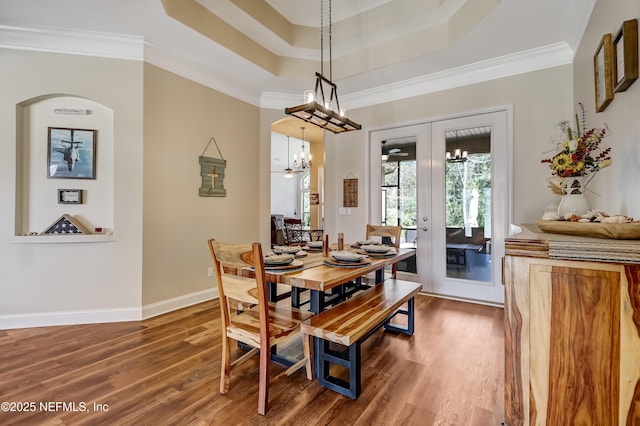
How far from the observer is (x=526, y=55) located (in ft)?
10.7

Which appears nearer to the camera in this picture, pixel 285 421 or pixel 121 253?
pixel 285 421

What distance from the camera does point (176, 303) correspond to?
11.2 feet

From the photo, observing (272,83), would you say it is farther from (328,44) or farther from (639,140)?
(639,140)

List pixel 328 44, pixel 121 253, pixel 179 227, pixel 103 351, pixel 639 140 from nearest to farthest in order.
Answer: pixel 639 140 → pixel 103 351 → pixel 121 253 → pixel 179 227 → pixel 328 44

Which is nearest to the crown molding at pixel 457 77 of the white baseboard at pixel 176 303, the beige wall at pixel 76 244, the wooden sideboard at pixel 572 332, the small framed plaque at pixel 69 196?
the beige wall at pixel 76 244

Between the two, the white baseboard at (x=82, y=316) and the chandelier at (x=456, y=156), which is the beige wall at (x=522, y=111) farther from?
the white baseboard at (x=82, y=316)

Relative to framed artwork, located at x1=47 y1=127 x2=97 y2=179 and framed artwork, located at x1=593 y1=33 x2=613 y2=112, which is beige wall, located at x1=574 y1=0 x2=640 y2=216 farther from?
framed artwork, located at x1=47 y1=127 x2=97 y2=179

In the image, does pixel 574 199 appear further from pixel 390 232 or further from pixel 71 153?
pixel 71 153

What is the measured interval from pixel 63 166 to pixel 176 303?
5.98 feet

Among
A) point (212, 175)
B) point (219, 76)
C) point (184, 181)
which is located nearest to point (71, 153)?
point (184, 181)

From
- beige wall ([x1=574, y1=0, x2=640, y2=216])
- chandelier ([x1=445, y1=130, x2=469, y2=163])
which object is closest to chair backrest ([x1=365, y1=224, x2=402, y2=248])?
chandelier ([x1=445, y1=130, x2=469, y2=163])

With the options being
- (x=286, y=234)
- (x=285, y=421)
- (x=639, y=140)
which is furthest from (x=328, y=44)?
(x=286, y=234)

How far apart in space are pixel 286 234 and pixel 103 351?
20.5ft

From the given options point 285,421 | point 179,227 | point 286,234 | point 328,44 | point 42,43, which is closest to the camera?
point 285,421
